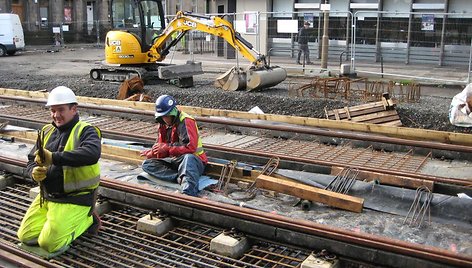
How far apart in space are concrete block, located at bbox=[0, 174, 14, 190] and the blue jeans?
2.02m

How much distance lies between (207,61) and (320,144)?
577 inches

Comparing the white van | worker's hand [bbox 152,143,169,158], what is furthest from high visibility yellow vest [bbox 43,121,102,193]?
the white van

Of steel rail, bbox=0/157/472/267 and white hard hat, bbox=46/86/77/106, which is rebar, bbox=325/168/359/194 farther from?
white hard hat, bbox=46/86/77/106

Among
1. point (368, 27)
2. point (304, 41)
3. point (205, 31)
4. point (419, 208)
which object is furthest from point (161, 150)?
point (368, 27)

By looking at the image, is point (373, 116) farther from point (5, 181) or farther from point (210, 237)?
point (5, 181)

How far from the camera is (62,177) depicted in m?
5.43

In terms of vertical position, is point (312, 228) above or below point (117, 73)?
below

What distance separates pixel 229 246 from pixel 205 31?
11.7 m

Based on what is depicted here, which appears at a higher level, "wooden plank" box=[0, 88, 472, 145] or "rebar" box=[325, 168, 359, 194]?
"wooden plank" box=[0, 88, 472, 145]

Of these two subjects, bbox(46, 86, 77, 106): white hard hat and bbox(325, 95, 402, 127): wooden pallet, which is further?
bbox(325, 95, 402, 127): wooden pallet

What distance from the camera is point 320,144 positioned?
33.2 ft

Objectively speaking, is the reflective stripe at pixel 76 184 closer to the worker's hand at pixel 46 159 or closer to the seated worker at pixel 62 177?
the seated worker at pixel 62 177

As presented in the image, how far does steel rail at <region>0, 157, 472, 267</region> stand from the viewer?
472 centimetres

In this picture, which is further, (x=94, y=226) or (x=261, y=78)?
(x=261, y=78)
